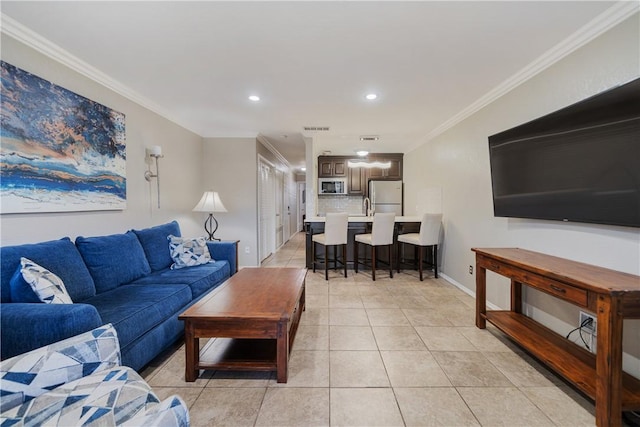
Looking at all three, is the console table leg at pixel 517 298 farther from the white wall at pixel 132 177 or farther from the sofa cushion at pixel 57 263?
the white wall at pixel 132 177

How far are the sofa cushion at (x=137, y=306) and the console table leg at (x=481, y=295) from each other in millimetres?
2630

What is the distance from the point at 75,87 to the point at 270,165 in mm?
3734

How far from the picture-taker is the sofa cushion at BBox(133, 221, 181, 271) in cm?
283

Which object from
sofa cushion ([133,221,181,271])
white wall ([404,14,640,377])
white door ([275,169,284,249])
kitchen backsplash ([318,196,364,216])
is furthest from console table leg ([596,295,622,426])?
white door ([275,169,284,249])

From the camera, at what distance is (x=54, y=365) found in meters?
1.10

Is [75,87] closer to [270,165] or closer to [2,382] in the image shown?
[2,382]

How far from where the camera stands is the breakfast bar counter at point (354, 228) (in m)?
4.52

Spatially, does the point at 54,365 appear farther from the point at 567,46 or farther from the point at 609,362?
the point at 567,46

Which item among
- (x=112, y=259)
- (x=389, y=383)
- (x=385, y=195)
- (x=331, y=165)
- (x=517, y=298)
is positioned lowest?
(x=389, y=383)

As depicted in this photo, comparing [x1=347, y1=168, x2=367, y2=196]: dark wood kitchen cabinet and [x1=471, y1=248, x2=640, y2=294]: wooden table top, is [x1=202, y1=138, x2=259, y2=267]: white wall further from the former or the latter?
[x1=471, y1=248, x2=640, y2=294]: wooden table top

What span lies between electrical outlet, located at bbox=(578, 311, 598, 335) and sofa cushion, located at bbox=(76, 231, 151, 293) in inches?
143

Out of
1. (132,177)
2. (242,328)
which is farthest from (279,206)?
(242,328)

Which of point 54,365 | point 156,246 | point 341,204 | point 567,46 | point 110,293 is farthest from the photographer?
point 341,204

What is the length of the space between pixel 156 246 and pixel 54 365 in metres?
1.96
